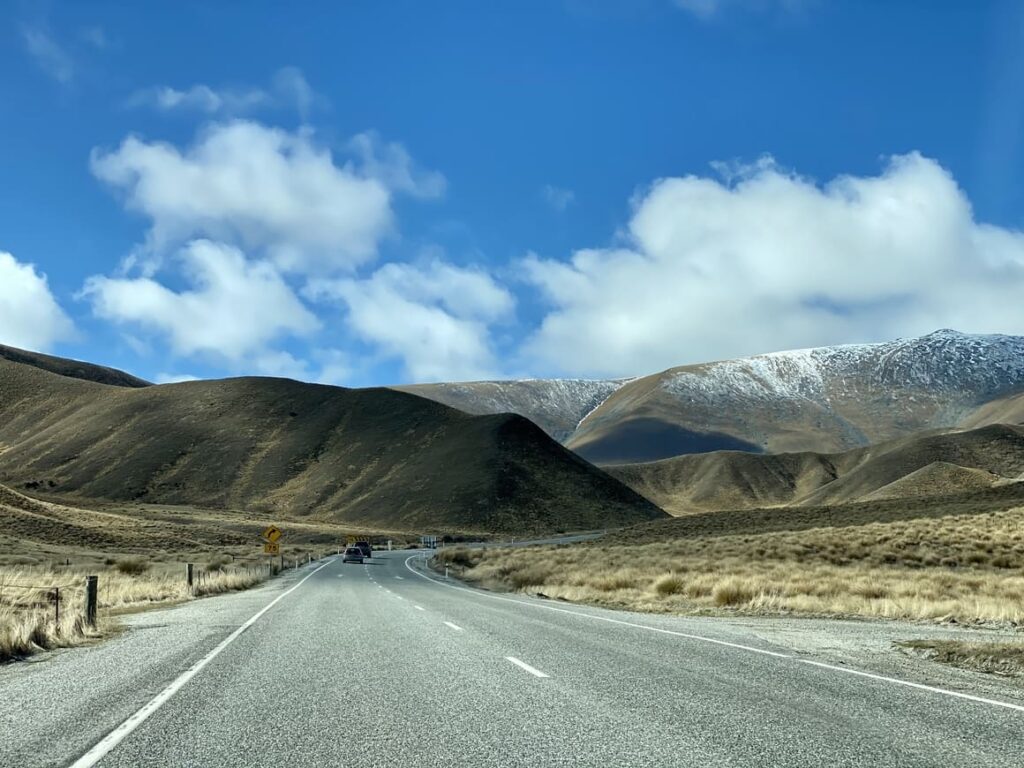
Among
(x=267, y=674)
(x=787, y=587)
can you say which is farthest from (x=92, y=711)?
(x=787, y=587)

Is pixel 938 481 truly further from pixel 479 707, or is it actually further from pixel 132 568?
pixel 479 707

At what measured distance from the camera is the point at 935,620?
59.5 ft

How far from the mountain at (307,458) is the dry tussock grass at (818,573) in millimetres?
72346

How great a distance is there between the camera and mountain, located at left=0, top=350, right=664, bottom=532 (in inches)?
4993

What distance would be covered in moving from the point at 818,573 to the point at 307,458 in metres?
124

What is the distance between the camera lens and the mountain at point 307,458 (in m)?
127

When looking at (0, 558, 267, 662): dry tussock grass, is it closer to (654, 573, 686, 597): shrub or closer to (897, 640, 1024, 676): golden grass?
(897, 640, 1024, 676): golden grass

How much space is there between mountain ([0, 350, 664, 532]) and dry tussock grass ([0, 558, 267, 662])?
81.8 meters

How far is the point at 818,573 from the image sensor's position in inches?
1157

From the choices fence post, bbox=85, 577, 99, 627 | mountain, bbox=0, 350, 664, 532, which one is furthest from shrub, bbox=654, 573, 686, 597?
mountain, bbox=0, 350, 664, 532

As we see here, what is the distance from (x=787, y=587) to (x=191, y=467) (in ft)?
422

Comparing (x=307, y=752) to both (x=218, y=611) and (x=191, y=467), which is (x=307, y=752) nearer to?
(x=218, y=611)

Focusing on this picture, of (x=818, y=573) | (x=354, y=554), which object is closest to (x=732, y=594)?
(x=818, y=573)

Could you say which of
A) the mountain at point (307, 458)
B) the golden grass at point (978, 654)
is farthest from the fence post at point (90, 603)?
the mountain at point (307, 458)
